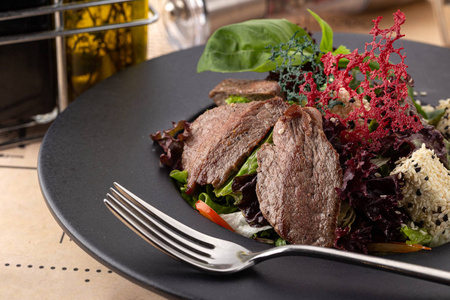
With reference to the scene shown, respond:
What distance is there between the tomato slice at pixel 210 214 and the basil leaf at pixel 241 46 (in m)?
0.83

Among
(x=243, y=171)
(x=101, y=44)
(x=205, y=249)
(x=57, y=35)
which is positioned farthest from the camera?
(x=101, y=44)

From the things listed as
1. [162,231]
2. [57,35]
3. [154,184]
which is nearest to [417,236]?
[162,231]

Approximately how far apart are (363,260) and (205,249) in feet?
1.80

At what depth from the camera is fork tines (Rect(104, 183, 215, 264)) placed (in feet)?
6.31

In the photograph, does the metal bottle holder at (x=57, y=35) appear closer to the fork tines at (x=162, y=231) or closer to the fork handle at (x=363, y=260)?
the fork tines at (x=162, y=231)

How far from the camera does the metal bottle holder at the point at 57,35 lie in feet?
9.68

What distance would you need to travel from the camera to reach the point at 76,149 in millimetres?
2615

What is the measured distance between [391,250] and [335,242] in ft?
0.85

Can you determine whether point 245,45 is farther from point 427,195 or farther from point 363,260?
point 363,260

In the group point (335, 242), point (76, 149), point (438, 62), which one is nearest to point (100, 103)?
point (76, 149)

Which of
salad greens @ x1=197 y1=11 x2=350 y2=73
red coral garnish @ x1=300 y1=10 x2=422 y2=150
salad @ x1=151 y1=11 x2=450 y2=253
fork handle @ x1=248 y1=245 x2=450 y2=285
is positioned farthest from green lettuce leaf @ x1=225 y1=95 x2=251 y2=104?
fork handle @ x1=248 y1=245 x2=450 y2=285

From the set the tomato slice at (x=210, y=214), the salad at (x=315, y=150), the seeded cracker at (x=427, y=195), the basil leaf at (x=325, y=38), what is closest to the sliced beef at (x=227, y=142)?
the salad at (x=315, y=150)

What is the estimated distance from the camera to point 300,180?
2.19m

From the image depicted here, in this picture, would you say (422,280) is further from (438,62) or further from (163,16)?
(163,16)
